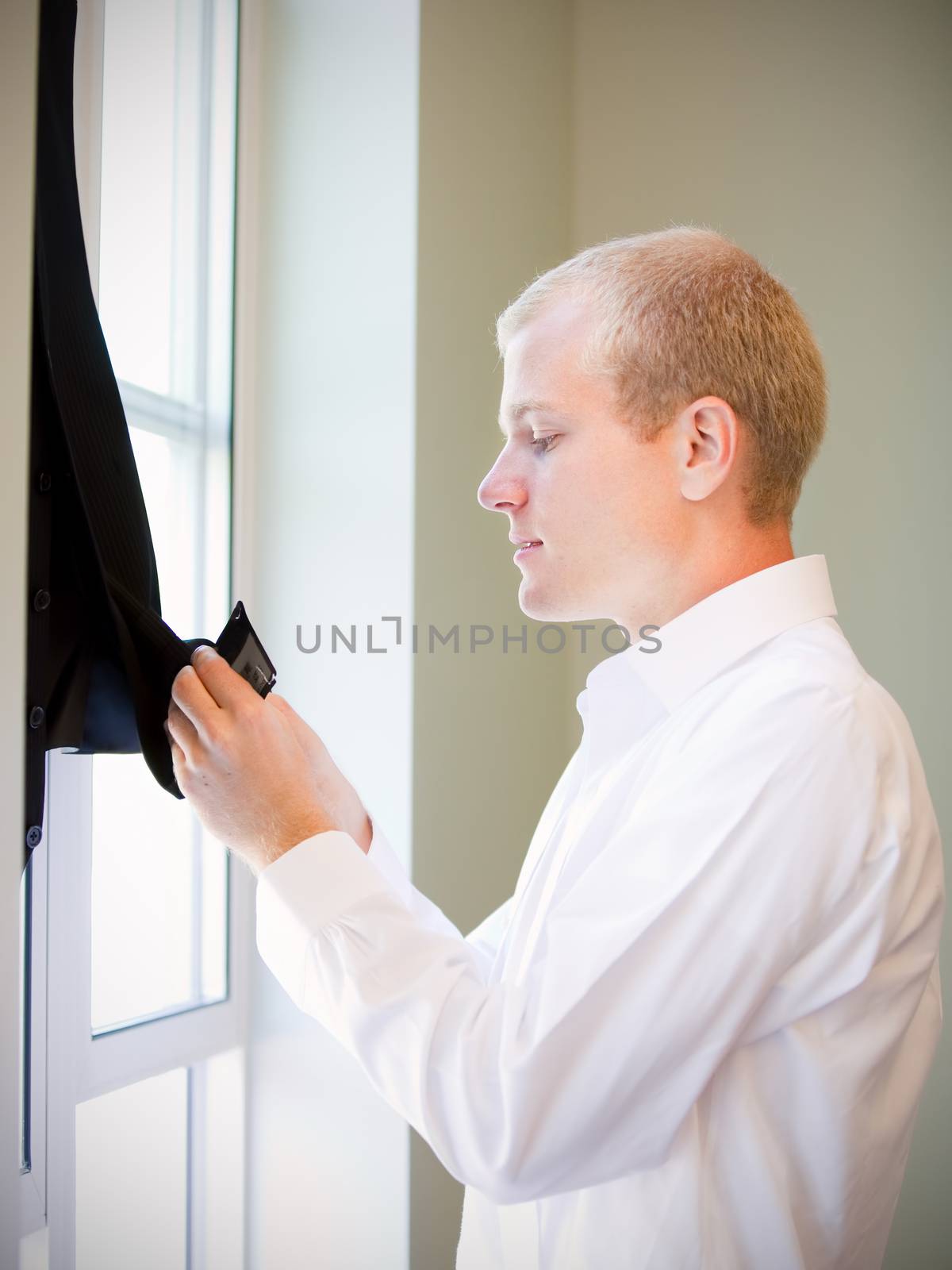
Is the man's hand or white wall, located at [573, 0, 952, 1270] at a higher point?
white wall, located at [573, 0, 952, 1270]

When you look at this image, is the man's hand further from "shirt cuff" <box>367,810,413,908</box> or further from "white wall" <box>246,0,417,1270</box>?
"white wall" <box>246,0,417,1270</box>

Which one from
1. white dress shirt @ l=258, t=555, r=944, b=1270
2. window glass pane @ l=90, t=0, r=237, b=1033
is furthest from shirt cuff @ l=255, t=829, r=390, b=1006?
window glass pane @ l=90, t=0, r=237, b=1033

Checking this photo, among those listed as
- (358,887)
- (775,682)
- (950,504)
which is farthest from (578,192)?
(358,887)

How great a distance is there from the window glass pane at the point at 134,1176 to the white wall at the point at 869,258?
118cm

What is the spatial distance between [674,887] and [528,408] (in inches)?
21.1

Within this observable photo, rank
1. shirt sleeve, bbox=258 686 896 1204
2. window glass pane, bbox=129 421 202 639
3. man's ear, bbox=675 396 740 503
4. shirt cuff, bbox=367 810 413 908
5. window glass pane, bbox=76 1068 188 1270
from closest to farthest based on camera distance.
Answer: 1. shirt sleeve, bbox=258 686 896 1204
2. man's ear, bbox=675 396 740 503
3. shirt cuff, bbox=367 810 413 908
4. window glass pane, bbox=76 1068 188 1270
5. window glass pane, bbox=129 421 202 639

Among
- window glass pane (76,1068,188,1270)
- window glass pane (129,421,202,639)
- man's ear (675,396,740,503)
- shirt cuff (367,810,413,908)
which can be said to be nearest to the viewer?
man's ear (675,396,740,503)

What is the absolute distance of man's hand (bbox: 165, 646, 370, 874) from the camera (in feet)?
2.72

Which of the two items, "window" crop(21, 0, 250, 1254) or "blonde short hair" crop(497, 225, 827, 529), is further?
"window" crop(21, 0, 250, 1254)

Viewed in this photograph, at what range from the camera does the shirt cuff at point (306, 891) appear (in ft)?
2.53

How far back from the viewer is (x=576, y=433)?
987 mm

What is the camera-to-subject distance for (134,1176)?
1412 mm

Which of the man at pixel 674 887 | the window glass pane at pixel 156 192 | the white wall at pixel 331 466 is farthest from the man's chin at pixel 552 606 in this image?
the window glass pane at pixel 156 192

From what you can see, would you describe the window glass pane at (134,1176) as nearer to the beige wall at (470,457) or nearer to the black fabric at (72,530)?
the beige wall at (470,457)
